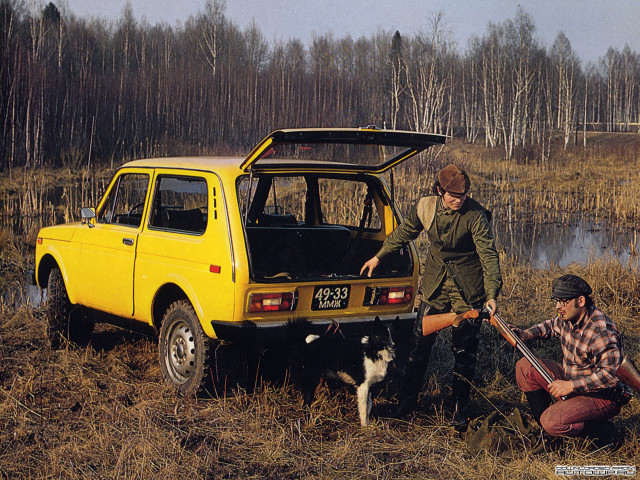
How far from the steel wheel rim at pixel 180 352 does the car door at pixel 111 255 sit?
0.59 meters

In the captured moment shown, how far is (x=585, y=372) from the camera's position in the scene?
480 centimetres

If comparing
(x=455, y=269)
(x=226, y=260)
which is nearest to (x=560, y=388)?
(x=455, y=269)

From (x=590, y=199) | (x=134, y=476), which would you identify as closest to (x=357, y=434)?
(x=134, y=476)

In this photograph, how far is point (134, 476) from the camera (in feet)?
13.4

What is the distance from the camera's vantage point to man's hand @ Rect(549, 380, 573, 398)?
183 inches

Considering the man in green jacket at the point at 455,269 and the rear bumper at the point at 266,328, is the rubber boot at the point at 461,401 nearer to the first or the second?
the man in green jacket at the point at 455,269

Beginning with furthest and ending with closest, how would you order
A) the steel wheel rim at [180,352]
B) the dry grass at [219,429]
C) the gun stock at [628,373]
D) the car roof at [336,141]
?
1. the steel wheel rim at [180,352]
2. the car roof at [336,141]
3. the gun stock at [628,373]
4. the dry grass at [219,429]

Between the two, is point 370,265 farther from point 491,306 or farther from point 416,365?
point 491,306

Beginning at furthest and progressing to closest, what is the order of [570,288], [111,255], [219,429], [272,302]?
[111,255] < [272,302] < [219,429] < [570,288]

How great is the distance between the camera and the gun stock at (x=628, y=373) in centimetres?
471

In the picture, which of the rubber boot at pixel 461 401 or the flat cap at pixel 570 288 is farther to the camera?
the rubber boot at pixel 461 401

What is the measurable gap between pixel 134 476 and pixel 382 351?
2080mm

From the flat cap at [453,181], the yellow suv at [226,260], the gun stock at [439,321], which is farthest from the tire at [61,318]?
the flat cap at [453,181]

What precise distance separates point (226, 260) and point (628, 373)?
276cm
